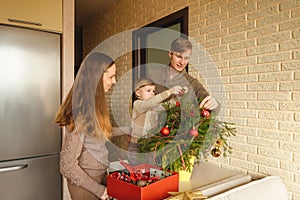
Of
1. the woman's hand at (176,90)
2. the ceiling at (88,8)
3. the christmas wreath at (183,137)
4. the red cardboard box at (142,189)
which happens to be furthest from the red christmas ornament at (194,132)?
the ceiling at (88,8)

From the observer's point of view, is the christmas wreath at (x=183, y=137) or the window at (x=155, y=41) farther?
the window at (x=155, y=41)

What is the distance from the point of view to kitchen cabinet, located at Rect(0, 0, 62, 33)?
6.13ft

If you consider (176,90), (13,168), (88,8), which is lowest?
(13,168)

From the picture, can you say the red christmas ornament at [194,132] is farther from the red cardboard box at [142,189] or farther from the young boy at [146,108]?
the young boy at [146,108]

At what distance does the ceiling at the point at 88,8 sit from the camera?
10.8ft

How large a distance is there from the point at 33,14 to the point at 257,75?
172cm

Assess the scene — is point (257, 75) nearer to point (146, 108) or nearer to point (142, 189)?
point (146, 108)

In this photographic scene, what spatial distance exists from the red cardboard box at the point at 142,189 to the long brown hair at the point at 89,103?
283 mm

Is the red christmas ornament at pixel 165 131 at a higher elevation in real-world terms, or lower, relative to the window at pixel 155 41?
lower

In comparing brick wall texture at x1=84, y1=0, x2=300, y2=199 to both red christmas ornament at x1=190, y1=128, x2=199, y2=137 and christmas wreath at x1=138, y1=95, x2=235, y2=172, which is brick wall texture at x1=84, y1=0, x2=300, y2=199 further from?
red christmas ornament at x1=190, y1=128, x2=199, y2=137

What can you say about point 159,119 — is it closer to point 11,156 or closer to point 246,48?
point 246,48

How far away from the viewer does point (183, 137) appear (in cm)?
141

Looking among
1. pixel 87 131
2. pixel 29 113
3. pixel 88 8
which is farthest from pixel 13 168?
pixel 88 8

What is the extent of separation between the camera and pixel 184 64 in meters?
2.18
